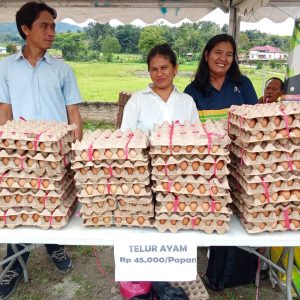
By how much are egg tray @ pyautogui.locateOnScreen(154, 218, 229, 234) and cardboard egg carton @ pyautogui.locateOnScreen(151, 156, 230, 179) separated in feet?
0.71

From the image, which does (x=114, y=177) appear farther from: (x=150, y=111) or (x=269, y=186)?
(x=150, y=111)

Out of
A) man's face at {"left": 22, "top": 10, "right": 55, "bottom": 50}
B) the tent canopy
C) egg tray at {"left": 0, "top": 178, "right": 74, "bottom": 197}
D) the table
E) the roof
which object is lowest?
the table

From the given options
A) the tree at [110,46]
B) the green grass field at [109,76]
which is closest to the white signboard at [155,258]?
the green grass field at [109,76]

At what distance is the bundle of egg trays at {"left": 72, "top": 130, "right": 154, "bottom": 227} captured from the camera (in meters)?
1.46

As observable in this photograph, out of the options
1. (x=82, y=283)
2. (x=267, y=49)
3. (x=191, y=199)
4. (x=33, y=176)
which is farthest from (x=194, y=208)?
(x=267, y=49)

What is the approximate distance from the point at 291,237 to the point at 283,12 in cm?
329

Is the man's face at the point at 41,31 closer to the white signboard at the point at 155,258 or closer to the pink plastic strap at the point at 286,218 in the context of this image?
the white signboard at the point at 155,258

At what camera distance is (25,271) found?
262 cm

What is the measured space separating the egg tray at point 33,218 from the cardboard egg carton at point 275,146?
2.86 feet

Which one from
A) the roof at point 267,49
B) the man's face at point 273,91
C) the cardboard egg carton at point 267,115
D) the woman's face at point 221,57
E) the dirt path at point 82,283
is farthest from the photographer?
the roof at point 267,49

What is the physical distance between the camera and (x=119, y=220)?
1.57 metres

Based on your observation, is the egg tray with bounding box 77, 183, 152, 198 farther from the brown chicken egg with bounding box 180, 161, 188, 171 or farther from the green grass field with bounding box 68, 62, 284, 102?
the green grass field with bounding box 68, 62, 284, 102

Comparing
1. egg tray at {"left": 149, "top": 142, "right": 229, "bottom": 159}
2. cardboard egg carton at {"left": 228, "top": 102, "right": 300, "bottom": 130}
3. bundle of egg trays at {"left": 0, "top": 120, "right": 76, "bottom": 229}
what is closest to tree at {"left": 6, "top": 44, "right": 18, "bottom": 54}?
bundle of egg trays at {"left": 0, "top": 120, "right": 76, "bottom": 229}

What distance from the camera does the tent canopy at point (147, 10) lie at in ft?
13.1
